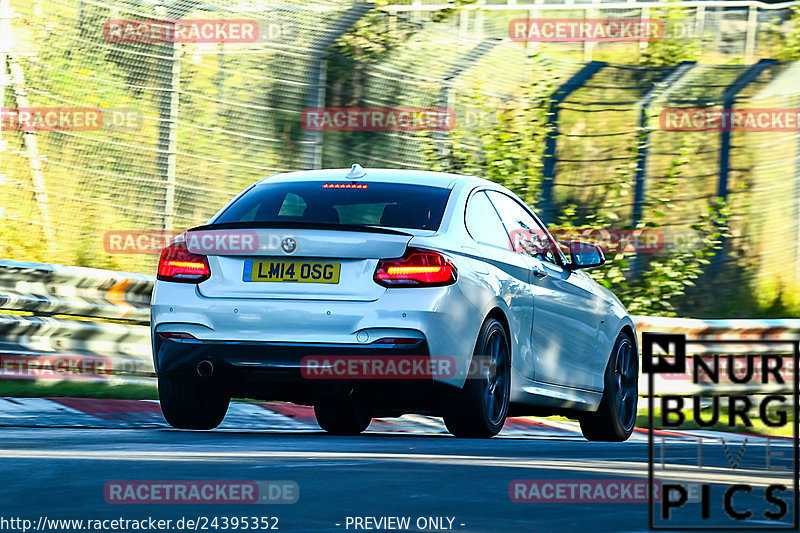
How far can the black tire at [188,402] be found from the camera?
8.27 meters

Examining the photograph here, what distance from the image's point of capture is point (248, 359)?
25.2 ft

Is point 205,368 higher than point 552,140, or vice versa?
point 552,140

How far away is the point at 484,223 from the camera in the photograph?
27.9 feet

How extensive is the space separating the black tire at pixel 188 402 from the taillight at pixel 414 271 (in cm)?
120

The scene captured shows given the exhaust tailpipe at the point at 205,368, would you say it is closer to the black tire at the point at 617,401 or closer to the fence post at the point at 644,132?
the black tire at the point at 617,401
